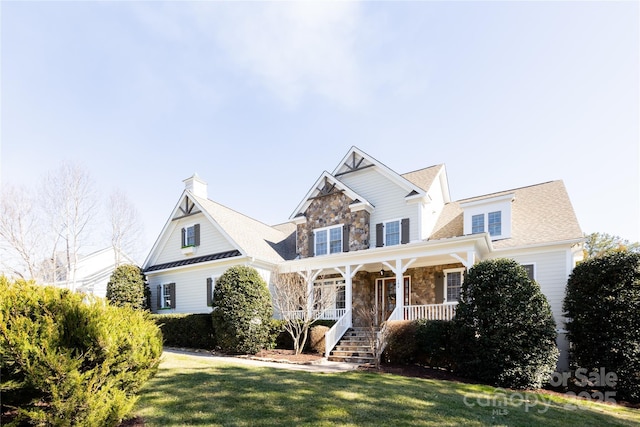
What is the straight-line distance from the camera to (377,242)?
17.0 m

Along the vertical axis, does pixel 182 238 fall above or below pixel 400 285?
above

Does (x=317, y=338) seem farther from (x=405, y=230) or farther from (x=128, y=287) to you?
(x=128, y=287)

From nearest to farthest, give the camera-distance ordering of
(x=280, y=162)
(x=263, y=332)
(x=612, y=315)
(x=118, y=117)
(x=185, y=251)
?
(x=612, y=315)
(x=263, y=332)
(x=118, y=117)
(x=280, y=162)
(x=185, y=251)

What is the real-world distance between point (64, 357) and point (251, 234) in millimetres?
15615

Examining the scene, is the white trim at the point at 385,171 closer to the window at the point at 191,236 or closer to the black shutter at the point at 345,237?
the black shutter at the point at 345,237

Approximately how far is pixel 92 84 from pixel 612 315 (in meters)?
17.9


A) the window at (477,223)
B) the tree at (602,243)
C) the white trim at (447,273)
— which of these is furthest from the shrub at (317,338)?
the tree at (602,243)

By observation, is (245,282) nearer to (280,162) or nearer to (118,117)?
(280,162)

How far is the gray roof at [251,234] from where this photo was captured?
17.7 metres

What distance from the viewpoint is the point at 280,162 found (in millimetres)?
17266

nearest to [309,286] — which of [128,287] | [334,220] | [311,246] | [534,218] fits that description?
[311,246]

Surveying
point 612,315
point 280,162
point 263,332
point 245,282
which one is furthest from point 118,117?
point 612,315

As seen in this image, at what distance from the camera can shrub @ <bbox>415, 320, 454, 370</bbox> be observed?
10891 millimetres

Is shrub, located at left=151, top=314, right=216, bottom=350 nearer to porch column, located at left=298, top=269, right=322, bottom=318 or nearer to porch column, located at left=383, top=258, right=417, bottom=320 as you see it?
porch column, located at left=298, top=269, right=322, bottom=318
